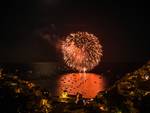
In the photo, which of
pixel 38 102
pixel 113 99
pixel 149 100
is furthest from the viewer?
pixel 38 102

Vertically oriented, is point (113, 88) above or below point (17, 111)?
above

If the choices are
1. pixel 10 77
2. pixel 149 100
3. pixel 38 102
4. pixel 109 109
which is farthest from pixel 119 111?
pixel 10 77

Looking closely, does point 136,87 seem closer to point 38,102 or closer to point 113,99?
point 113,99

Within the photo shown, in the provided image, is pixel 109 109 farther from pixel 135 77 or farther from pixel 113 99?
pixel 135 77

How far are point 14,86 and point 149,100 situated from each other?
18.3 metres

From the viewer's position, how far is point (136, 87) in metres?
37.2

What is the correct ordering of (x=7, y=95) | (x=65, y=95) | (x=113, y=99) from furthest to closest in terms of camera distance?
(x=65, y=95)
(x=7, y=95)
(x=113, y=99)

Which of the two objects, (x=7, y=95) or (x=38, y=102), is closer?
(x=7, y=95)

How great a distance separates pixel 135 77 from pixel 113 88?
121 inches

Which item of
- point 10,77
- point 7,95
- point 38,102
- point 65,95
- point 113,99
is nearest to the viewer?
point 113,99

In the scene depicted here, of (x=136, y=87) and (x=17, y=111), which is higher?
(x=136, y=87)

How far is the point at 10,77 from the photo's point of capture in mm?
47344

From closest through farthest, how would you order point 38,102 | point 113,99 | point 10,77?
point 113,99, point 38,102, point 10,77

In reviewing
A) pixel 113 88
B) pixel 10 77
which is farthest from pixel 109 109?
pixel 10 77
